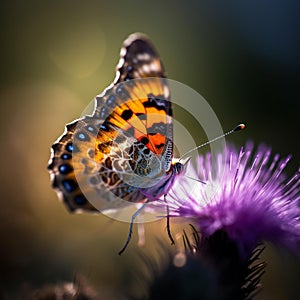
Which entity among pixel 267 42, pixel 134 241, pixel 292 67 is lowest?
pixel 134 241

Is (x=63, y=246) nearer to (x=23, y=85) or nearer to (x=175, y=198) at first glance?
(x=175, y=198)

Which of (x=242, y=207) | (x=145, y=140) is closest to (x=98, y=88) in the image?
(x=145, y=140)

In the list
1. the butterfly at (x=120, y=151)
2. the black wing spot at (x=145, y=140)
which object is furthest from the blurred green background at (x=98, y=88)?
the black wing spot at (x=145, y=140)

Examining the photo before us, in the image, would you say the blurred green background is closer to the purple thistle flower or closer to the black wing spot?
the purple thistle flower

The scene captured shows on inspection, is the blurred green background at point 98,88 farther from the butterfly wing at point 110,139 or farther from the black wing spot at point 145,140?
the black wing spot at point 145,140

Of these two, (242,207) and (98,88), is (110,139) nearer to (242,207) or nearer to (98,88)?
(242,207)

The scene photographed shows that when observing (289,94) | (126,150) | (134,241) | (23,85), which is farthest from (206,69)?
(126,150)
